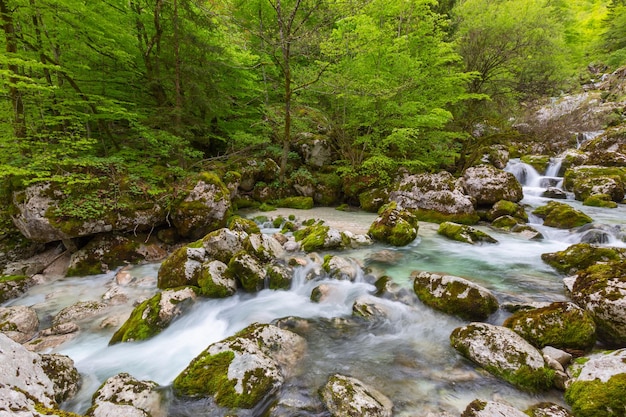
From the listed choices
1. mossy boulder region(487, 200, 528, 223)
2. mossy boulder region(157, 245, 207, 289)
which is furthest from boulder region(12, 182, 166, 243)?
mossy boulder region(487, 200, 528, 223)

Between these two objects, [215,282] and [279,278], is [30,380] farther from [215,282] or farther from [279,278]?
[279,278]

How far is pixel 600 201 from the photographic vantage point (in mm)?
10727

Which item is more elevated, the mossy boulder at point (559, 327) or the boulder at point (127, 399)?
the mossy boulder at point (559, 327)

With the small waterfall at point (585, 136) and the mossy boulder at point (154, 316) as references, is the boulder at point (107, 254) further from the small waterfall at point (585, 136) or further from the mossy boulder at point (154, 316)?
the small waterfall at point (585, 136)

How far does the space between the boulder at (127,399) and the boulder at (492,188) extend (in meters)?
11.5

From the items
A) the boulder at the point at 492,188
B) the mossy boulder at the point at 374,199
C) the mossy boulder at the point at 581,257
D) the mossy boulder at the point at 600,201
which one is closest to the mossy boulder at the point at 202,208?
the mossy boulder at the point at 374,199

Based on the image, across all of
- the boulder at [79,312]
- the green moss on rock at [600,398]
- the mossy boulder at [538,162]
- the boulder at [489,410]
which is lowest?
the boulder at [79,312]

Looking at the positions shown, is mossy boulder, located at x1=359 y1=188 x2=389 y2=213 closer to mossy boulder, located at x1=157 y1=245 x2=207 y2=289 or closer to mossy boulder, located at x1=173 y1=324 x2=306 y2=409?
mossy boulder, located at x1=157 y1=245 x2=207 y2=289

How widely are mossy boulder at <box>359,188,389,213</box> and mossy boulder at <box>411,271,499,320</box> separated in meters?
7.71

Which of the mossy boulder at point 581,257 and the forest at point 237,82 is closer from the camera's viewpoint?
the mossy boulder at point 581,257

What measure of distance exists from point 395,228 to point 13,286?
375 inches

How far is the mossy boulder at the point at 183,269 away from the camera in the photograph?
6113 millimetres

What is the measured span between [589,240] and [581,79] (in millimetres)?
33230

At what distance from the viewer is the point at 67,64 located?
327 inches
